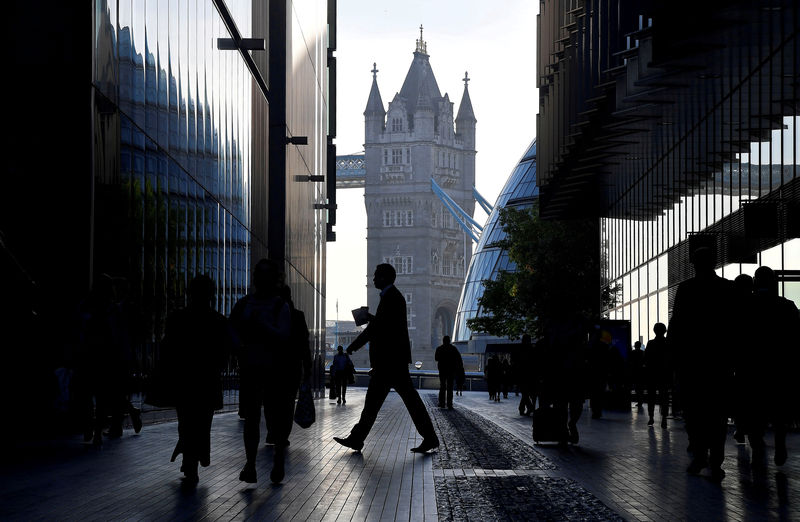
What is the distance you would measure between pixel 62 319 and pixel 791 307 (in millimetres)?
7247

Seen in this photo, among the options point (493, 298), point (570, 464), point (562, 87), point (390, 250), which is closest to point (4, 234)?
point (570, 464)

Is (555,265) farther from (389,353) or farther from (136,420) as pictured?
(389,353)

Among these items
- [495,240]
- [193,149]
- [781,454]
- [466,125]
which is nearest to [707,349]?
[781,454]

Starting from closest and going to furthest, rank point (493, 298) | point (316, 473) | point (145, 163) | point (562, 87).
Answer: point (316, 473) → point (145, 163) → point (562, 87) → point (493, 298)

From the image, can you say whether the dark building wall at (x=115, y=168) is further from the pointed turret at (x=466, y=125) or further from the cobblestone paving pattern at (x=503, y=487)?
the pointed turret at (x=466, y=125)

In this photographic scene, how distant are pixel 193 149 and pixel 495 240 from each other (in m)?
75.7

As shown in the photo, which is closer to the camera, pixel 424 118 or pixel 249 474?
pixel 249 474

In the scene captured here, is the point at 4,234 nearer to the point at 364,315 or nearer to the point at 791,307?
the point at 364,315

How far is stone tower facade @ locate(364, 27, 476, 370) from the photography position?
18212 cm

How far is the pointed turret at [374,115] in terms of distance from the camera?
612ft

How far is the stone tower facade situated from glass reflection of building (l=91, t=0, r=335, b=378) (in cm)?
14644

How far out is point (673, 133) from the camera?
2619cm

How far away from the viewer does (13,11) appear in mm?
13273

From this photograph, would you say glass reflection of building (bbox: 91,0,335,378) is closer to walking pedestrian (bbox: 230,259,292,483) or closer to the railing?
walking pedestrian (bbox: 230,259,292,483)
